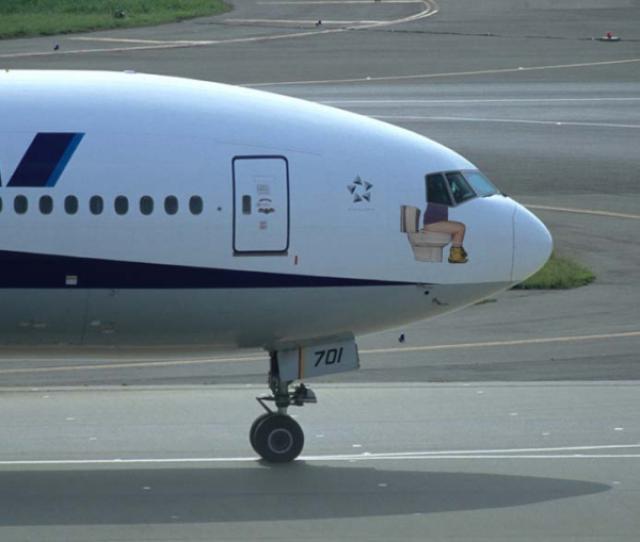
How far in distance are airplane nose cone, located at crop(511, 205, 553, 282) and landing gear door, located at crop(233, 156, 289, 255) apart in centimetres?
225

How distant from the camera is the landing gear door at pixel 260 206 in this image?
47.2 feet

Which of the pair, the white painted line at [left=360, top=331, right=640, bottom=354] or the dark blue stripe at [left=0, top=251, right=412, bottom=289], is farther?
the white painted line at [left=360, top=331, right=640, bottom=354]

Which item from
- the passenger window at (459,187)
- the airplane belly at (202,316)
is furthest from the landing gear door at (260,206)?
the passenger window at (459,187)

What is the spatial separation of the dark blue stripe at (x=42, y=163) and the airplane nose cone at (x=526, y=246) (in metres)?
4.30

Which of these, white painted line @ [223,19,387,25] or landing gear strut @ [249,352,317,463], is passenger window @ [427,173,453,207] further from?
white painted line @ [223,19,387,25]

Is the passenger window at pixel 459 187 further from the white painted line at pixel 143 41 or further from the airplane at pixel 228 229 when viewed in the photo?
the white painted line at pixel 143 41

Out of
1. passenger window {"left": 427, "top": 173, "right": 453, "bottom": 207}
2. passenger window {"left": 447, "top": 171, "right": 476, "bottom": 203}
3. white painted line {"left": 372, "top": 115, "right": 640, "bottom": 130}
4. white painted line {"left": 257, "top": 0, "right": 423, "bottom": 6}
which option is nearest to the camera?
passenger window {"left": 427, "top": 173, "right": 453, "bottom": 207}

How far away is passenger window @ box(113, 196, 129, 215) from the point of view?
14188mm

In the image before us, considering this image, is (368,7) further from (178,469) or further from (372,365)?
(178,469)

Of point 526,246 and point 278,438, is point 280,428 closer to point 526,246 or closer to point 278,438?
point 278,438

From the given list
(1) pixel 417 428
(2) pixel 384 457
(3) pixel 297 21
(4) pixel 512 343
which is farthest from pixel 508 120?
(2) pixel 384 457

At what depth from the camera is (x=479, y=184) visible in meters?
15.3

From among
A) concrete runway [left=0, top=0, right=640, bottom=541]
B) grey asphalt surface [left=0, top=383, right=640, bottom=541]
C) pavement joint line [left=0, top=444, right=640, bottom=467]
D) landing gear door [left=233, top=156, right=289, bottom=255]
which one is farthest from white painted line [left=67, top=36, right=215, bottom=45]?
landing gear door [left=233, top=156, right=289, bottom=255]

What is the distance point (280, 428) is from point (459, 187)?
2.93 meters
